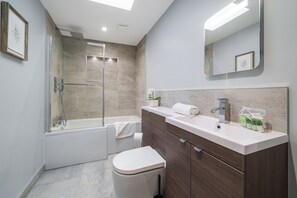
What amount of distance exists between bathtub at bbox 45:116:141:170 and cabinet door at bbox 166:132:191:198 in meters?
1.58

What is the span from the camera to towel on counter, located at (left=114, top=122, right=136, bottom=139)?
2484mm

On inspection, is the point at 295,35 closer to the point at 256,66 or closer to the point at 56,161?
the point at 256,66

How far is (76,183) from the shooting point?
5.61 ft

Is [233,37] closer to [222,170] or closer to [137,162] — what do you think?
[222,170]

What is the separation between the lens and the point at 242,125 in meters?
0.90

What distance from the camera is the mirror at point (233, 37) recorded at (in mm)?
887

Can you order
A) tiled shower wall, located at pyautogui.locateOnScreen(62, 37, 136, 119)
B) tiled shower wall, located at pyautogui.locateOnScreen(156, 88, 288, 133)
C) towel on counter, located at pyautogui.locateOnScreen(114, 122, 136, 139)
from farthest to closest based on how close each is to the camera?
tiled shower wall, located at pyautogui.locateOnScreen(62, 37, 136, 119) < towel on counter, located at pyautogui.locateOnScreen(114, 122, 136, 139) < tiled shower wall, located at pyautogui.locateOnScreen(156, 88, 288, 133)

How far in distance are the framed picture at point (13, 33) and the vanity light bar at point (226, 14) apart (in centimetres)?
175

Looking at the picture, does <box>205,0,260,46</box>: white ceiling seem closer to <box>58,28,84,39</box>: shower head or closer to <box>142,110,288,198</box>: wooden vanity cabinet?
<box>142,110,288,198</box>: wooden vanity cabinet

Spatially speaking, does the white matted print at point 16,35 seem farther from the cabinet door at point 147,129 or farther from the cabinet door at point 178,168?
the cabinet door at point 178,168

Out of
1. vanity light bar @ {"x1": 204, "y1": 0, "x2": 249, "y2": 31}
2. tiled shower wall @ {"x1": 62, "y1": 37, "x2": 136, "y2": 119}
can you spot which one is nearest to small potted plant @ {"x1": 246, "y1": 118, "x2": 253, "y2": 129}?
vanity light bar @ {"x1": 204, "y1": 0, "x2": 249, "y2": 31}

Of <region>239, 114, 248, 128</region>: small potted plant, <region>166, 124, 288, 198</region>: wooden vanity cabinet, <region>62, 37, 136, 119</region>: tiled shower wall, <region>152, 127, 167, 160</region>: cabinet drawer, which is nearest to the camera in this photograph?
<region>166, 124, 288, 198</region>: wooden vanity cabinet

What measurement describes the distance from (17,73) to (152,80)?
1.84m

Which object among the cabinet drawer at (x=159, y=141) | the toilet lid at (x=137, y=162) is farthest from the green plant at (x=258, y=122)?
the toilet lid at (x=137, y=162)
